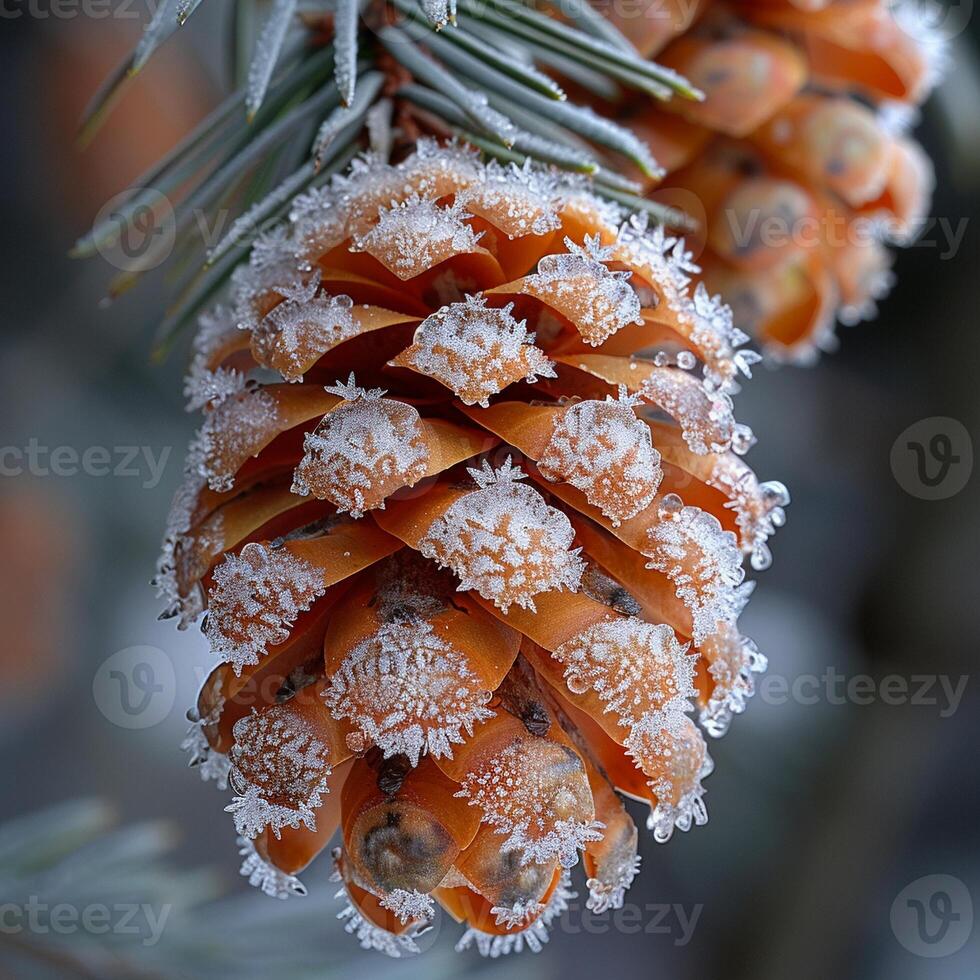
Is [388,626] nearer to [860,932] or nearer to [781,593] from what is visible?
[781,593]

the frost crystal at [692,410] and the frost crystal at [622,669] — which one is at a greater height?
the frost crystal at [692,410]

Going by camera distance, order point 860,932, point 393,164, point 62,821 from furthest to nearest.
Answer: point 860,932 → point 62,821 → point 393,164

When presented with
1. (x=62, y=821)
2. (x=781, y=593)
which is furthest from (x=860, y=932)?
(x=62, y=821)
